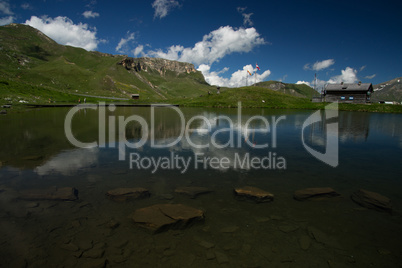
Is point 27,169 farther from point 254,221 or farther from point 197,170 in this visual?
point 254,221

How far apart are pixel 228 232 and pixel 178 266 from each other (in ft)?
6.91

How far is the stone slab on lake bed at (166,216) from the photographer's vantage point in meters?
7.30

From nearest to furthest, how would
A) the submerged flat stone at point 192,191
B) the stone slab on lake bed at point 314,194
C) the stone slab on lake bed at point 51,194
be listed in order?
the stone slab on lake bed at point 51,194 < the stone slab on lake bed at point 314,194 < the submerged flat stone at point 192,191

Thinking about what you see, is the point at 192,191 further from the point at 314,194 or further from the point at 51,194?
the point at 51,194

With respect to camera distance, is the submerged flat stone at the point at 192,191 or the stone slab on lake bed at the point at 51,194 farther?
the submerged flat stone at the point at 192,191

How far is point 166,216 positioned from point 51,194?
5.51 m

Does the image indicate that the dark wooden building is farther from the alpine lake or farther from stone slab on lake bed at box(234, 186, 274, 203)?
stone slab on lake bed at box(234, 186, 274, 203)

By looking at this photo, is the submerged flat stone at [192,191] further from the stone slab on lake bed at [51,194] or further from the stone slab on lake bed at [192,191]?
the stone slab on lake bed at [51,194]

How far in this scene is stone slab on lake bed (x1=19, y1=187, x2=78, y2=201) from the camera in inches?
358

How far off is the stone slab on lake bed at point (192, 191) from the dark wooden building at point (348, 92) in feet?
369

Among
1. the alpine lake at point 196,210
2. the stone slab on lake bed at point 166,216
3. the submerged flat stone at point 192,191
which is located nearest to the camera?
the alpine lake at point 196,210

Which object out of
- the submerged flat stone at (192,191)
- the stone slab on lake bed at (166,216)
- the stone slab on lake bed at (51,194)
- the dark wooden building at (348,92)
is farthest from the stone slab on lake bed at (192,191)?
the dark wooden building at (348,92)

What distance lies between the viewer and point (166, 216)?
7.72m

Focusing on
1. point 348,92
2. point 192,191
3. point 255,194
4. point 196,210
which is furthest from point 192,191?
point 348,92
